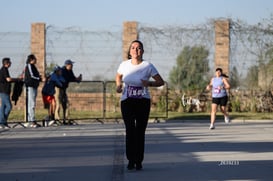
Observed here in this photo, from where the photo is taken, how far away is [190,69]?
2812 centimetres

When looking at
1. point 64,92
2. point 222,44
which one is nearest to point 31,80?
point 64,92

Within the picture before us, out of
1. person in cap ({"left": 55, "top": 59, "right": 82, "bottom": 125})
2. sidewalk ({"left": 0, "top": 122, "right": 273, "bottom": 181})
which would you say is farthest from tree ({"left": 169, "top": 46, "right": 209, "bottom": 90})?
sidewalk ({"left": 0, "top": 122, "right": 273, "bottom": 181})

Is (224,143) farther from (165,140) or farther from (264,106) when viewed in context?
(264,106)

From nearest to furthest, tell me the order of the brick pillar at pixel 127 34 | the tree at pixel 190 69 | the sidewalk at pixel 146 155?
the sidewalk at pixel 146 155
the brick pillar at pixel 127 34
the tree at pixel 190 69

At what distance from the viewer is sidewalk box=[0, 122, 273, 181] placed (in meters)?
9.95

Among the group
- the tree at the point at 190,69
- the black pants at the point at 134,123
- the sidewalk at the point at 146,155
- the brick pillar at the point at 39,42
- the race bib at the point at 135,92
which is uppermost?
the brick pillar at the point at 39,42

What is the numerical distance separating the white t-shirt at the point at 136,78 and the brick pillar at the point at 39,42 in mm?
16280

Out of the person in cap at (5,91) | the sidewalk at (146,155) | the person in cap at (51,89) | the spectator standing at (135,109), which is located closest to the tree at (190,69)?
the person in cap at (51,89)

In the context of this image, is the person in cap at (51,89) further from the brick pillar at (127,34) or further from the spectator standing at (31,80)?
the brick pillar at (127,34)

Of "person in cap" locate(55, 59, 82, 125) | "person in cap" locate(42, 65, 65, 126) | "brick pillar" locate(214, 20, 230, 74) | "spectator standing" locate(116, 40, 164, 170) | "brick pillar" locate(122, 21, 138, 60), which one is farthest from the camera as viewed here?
"brick pillar" locate(214, 20, 230, 74)

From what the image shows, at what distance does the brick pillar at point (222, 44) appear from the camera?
27016 mm

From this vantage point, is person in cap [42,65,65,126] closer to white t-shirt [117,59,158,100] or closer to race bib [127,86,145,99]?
white t-shirt [117,59,158,100]

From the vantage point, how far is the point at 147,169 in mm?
10555

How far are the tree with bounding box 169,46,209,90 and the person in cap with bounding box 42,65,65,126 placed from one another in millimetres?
7579
